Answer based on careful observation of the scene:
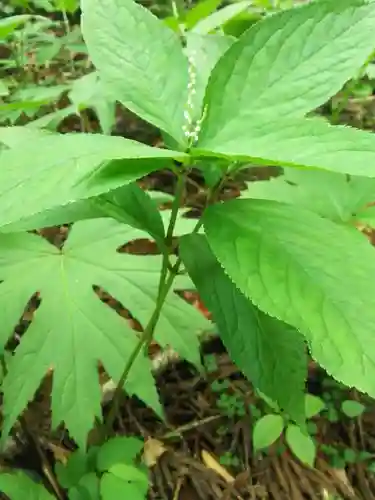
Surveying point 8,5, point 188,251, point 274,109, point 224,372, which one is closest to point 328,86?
point 274,109

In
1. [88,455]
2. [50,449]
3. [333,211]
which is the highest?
[333,211]

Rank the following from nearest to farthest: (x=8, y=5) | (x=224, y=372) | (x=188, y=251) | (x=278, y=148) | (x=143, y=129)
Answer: (x=278, y=148) < (x=188, y=251) < (x=224, y=372) < (x=143, y=129) < (x=8, y=5)

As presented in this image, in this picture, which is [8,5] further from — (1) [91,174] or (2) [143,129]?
(1) [91,174]

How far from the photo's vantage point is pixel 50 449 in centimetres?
134

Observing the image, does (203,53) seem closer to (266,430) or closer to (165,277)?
(165,277)

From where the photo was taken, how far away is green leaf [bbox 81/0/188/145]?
2.77 ft

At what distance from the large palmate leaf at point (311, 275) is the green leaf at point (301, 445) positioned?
0.63m

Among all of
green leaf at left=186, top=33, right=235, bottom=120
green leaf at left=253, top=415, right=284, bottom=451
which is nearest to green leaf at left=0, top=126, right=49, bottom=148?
green leaf at left=186, top=33, right=235, bottom=120

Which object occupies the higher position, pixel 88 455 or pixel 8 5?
pixel 8 5

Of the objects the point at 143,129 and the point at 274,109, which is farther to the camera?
the point at 143,129

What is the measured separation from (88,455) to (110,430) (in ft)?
0.43

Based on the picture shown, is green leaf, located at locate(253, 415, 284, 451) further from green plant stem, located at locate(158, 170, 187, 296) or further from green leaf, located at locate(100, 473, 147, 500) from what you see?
green plant stem, located at locate(158, 170, 187, 296)

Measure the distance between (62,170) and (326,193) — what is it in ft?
2.38

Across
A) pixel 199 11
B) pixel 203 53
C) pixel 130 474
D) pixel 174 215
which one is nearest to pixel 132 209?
pixel 174 215
